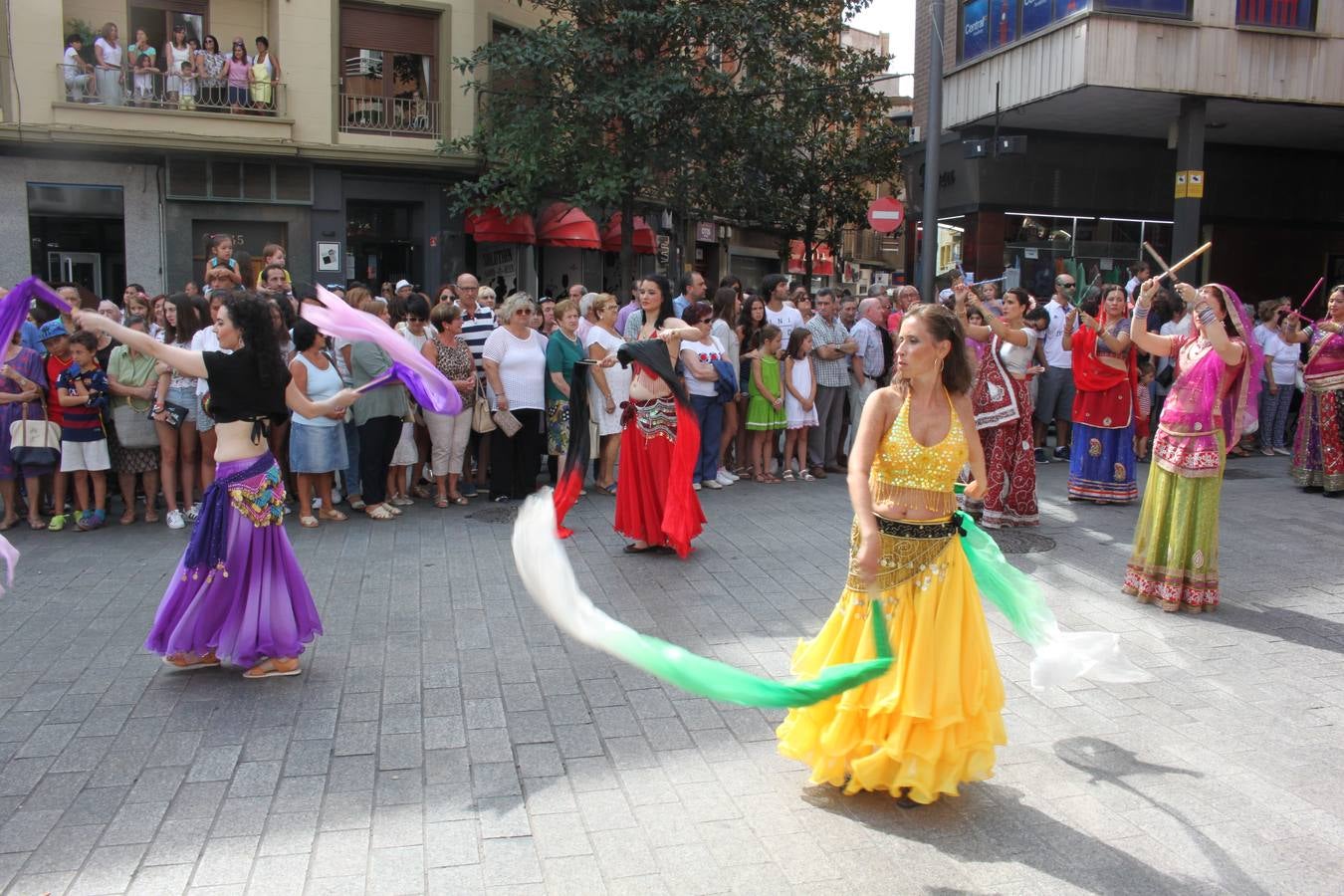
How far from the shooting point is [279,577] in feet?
17.5

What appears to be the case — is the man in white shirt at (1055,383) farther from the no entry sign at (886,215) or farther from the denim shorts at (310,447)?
the denim shorts at (310,447)

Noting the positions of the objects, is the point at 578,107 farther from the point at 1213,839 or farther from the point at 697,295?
the point at 1213,839

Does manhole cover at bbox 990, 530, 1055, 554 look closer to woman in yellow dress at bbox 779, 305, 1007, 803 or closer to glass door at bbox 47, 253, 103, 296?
woman in yellow dress at bbox 779, 305, 1007, 803

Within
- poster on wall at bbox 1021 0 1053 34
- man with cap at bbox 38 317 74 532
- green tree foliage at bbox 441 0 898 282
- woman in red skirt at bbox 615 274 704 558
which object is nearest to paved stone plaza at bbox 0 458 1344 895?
woman in red skirt at bbox 615 274 704 558

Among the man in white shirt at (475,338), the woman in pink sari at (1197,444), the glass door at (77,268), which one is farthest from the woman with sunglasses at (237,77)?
the woman in pink sari at (1197,444)

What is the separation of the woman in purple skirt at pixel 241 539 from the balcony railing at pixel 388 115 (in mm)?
15476

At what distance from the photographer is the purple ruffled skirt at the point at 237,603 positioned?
526 centimetres

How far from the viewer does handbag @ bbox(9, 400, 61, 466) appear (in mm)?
8453

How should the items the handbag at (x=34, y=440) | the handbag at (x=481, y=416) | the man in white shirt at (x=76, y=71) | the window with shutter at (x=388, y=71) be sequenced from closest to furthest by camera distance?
1. the handbag at (x=34, y=440)
2. the handbag at (x=481, y=416)
3. the man in white shirt at (x=76, y=71)
4. the window with shutter at (x=388, y=71)

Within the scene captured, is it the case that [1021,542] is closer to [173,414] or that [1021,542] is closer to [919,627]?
[919,627]

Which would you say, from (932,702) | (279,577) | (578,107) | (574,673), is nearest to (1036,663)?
(932,702)

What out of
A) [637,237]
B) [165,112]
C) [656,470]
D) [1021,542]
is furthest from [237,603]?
[637,237]

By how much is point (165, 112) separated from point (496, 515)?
12.6m

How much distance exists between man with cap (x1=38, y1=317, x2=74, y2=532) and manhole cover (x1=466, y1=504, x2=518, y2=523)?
3197mm
